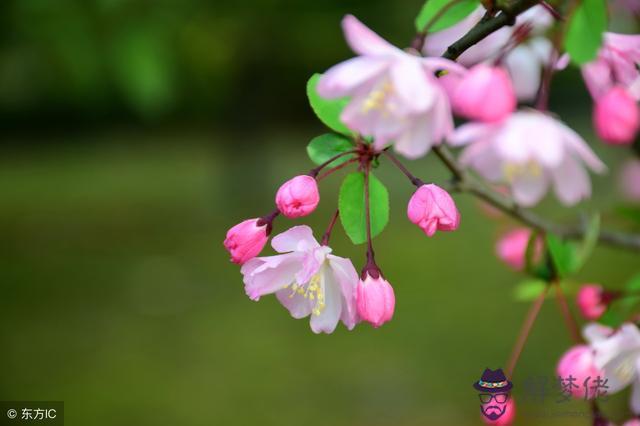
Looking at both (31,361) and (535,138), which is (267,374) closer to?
(31,361)

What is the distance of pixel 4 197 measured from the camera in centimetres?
598

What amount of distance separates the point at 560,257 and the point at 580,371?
0.21 m

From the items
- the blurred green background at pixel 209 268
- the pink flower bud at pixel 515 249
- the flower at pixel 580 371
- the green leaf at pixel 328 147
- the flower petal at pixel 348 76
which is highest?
the blurred green background at pixel 209 268

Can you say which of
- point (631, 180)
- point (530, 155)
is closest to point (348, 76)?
point (530, 155)

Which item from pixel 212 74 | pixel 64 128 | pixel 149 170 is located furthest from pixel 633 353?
pixel 64 128

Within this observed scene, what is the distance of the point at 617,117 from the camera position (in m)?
0.44

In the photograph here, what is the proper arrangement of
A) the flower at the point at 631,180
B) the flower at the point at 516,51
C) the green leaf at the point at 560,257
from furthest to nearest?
1. the flower at the point at 631,180
2. the green leaf at the point at 560,257
3. the flower at the point at 516,51

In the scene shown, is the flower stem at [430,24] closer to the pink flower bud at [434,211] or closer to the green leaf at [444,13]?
the green leaf at [444,13]

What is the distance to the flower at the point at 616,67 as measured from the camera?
0.54m

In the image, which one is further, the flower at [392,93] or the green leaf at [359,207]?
the green leaf at [359,207]

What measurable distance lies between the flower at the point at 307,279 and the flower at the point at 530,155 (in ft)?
0.51

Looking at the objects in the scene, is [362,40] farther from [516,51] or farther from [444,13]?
[516,51]

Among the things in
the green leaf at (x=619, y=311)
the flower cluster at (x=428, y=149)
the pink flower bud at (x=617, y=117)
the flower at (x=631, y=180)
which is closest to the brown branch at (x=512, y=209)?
the flower cluster at (x=428, y=149)

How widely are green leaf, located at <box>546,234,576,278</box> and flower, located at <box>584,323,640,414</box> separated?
0.45 feet
